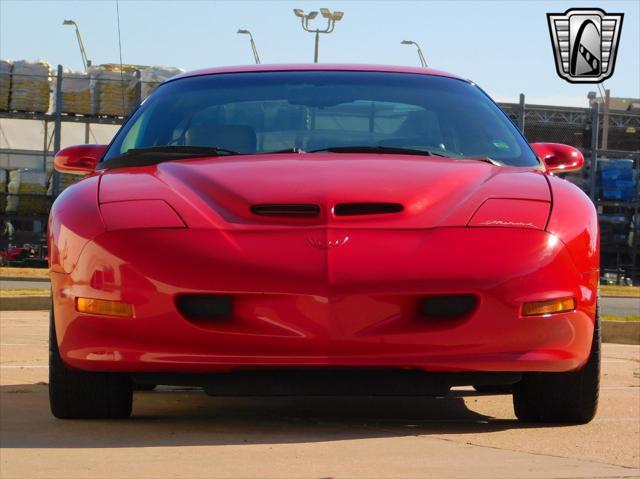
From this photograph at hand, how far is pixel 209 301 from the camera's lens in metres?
3.92

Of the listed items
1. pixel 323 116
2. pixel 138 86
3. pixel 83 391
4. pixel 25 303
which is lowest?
pixel 25 303

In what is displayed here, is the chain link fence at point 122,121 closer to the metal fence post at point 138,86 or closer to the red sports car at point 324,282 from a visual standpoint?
the metal fence post at point 138,86

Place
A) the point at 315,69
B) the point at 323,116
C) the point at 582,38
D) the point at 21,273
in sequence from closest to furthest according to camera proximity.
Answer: the point at 323,116 < the point at 315,69 < the point at 21,273 < the point at 582,38

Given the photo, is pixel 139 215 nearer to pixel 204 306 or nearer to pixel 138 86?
pixel 204 306

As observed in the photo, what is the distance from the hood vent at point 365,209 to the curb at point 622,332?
302 inches

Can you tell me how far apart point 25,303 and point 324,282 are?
32.5ft

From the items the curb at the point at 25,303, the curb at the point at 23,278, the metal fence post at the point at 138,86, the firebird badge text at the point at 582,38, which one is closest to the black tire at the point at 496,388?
the curb at the point at 25,303

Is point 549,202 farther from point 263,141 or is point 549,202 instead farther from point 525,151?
point 263,141

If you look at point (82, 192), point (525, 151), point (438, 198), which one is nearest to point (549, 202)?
point (438, 198)

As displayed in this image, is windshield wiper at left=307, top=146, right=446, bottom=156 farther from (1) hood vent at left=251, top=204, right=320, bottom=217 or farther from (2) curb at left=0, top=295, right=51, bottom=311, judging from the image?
(2) curb at left=0, top=295, right=51, bottom=311

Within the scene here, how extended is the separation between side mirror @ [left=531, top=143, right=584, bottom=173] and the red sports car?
661mm

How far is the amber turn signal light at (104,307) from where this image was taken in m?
4.01

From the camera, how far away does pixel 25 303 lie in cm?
1324

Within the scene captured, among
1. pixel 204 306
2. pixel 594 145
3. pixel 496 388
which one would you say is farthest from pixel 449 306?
pixel 594 145
